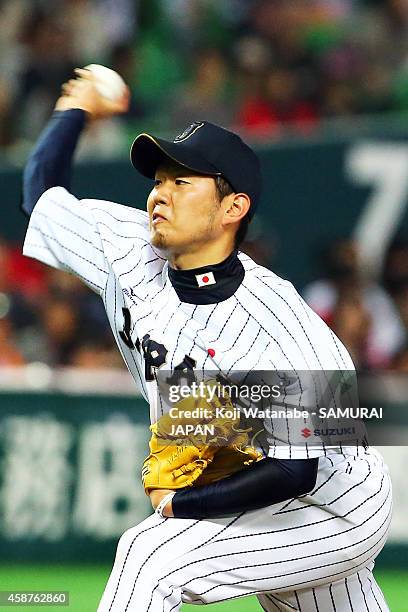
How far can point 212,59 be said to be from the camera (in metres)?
9.90

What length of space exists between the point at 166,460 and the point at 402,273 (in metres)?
4.90

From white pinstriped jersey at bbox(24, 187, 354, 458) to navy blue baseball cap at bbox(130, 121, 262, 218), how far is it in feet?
0.81

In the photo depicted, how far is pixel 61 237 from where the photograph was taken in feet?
12.1

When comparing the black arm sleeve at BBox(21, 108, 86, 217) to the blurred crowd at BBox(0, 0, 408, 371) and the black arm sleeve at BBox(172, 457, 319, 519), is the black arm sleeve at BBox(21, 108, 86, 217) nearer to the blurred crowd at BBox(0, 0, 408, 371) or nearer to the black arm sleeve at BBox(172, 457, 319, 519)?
the black arm sleeve at BBox(172, 457, 319, 519)

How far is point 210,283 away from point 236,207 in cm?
25

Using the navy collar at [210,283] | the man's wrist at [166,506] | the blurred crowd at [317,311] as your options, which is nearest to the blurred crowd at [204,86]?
the blurred crowd at [317,311]

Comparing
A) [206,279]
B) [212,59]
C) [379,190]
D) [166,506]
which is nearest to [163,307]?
[206,279]

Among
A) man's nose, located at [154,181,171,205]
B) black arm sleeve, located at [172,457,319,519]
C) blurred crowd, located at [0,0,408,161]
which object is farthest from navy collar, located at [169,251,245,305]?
blurred crowd, located at [0,0,408,161]

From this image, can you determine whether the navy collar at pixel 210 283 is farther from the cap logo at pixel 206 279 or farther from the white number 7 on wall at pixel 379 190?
the white number 7 on wall at pixel 379 190

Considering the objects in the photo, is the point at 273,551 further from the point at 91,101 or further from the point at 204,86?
the point at 204,86

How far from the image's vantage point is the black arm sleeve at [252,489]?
321cm

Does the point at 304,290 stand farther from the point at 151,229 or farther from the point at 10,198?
the point at 151,229

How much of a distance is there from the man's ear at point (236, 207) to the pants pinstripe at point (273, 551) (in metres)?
0.78

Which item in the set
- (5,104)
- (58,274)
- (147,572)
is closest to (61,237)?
(147,572)
